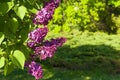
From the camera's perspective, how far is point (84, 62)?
1297 cm

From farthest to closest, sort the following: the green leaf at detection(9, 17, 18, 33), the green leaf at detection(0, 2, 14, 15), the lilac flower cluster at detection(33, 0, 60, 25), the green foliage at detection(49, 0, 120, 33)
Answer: the green foliage at detection(49, 0, 120, 33), the lilac flower cluster at detection(33, 0, 60, 25), the green leaf at detection(9, 17, 18, 33), the green leaf at detection(0, 2, 14, 15)

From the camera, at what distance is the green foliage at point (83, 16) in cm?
1973

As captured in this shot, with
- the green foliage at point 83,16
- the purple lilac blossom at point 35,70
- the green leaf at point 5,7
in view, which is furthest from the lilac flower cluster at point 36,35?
the green foliage at point 83,16

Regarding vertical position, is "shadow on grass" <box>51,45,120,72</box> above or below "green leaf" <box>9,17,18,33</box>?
below

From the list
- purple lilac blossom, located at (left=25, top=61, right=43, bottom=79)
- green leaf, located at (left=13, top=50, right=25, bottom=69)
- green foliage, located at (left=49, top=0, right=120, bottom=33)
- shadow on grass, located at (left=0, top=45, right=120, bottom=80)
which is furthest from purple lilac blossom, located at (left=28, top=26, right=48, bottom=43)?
green foliage, located at (left=49, top=0, right=120, bottom=33)

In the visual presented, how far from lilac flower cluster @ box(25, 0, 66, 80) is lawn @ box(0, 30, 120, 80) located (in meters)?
6.43

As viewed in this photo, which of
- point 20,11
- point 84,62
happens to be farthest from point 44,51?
point 84,62

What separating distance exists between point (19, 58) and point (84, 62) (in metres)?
9.77

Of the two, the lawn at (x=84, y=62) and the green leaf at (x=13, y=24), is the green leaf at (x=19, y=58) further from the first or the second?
the lawn at (x=84, y=62)

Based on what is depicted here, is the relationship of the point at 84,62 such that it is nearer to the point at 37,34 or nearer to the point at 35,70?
the point at 35,70

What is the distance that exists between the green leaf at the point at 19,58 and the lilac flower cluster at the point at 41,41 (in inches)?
15.2

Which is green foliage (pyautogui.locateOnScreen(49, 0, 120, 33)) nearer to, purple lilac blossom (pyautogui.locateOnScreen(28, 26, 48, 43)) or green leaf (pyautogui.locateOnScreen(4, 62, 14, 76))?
purple lilac blossom (pyautogui.locateOnScreen(28, 26, 48, 43))

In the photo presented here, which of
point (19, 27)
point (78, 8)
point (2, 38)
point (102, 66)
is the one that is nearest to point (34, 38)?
point (19, 27)

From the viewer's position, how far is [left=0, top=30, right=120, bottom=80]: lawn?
10.8 meters
